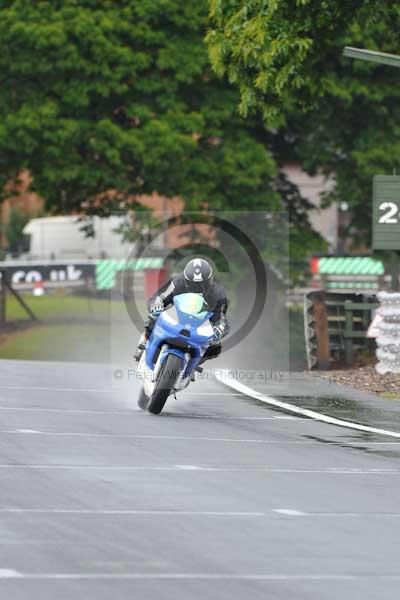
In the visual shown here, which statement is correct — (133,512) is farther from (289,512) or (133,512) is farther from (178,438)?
(178,438)

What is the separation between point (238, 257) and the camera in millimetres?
39656

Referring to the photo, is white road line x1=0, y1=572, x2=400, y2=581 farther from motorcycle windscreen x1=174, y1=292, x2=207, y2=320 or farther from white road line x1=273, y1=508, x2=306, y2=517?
motorcycle windscreen x1=174, y1=292, x2=207, y2=320

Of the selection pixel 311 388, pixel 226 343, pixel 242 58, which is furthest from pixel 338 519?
pixel 226 343

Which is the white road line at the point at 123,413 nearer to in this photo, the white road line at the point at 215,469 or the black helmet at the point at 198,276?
the black helmet at the point at 198,276

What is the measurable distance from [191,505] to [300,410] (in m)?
6.98

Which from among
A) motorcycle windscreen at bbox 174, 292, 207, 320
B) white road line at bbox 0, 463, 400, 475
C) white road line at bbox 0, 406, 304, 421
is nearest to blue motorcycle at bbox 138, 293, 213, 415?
motorcycle windscreen at bbox 174, 292, 207, 320

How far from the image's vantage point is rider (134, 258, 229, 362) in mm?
15688

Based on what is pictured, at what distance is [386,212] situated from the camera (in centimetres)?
2353

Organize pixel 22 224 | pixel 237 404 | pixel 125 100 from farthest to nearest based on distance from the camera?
1. pixel 22 224
2. pixel 125 100
3. pixel 237 404

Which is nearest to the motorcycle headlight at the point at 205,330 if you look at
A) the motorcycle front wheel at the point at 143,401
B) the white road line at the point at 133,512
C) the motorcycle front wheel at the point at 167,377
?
the motorcycle front wheel at the point at 167,377

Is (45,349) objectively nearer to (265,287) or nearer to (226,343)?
(226,343)

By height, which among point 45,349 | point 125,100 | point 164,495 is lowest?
point 45,349

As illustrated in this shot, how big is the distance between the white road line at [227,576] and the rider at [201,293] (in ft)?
Result: 25.7

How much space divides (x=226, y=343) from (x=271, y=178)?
856 cm
